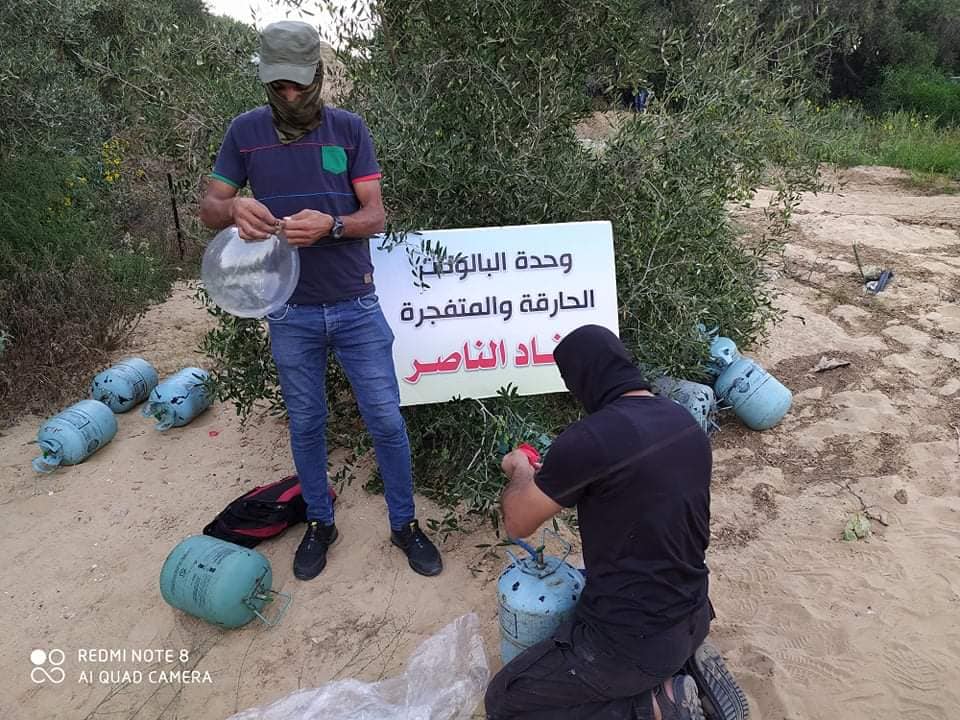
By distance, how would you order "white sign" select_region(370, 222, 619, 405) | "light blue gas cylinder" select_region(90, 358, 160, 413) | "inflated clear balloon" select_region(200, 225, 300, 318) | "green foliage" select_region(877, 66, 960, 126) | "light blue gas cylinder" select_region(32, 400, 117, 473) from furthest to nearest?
"green foliage" select_region(877, 66, 960, 126) < "light blue gas cylinder" select_region(90, 358, 160, 413) < "light blue gas cylinder" select_region(32, 400, 117, 473) < "white sign" select_region(370, 222, 619, 405) < "inflated clear balloon" select_region(200, 225, 300, 318)

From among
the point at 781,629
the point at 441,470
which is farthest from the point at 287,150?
the point at 781,629

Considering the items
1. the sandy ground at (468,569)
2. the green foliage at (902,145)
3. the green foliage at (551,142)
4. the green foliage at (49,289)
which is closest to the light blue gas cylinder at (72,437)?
the sandy ground at (468,569)

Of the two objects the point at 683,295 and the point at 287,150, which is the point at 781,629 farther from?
the point at 287,150

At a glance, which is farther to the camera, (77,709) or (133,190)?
(133,190)

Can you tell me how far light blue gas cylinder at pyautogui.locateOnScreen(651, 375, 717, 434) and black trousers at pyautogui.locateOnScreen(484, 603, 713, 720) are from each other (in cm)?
208

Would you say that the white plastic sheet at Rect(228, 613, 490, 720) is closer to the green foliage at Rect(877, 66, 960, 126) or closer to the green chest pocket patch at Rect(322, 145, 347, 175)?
the green chest pocket patch at Rect(322, 145, 347, 175)

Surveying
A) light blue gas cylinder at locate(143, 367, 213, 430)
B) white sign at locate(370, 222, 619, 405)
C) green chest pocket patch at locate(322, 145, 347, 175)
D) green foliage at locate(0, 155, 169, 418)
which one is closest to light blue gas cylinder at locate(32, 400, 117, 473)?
light blue gas cylinder at locate(143, 367, 213, 430)

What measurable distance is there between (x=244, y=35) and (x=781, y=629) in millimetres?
4222

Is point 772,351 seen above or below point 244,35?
below

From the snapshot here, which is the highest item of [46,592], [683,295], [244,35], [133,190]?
[244,35]

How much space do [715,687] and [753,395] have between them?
260 cm

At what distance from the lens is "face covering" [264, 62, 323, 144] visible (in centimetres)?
278

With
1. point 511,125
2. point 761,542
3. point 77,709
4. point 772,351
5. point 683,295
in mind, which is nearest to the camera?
point 77,709

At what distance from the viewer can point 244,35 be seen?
14.1 feet
